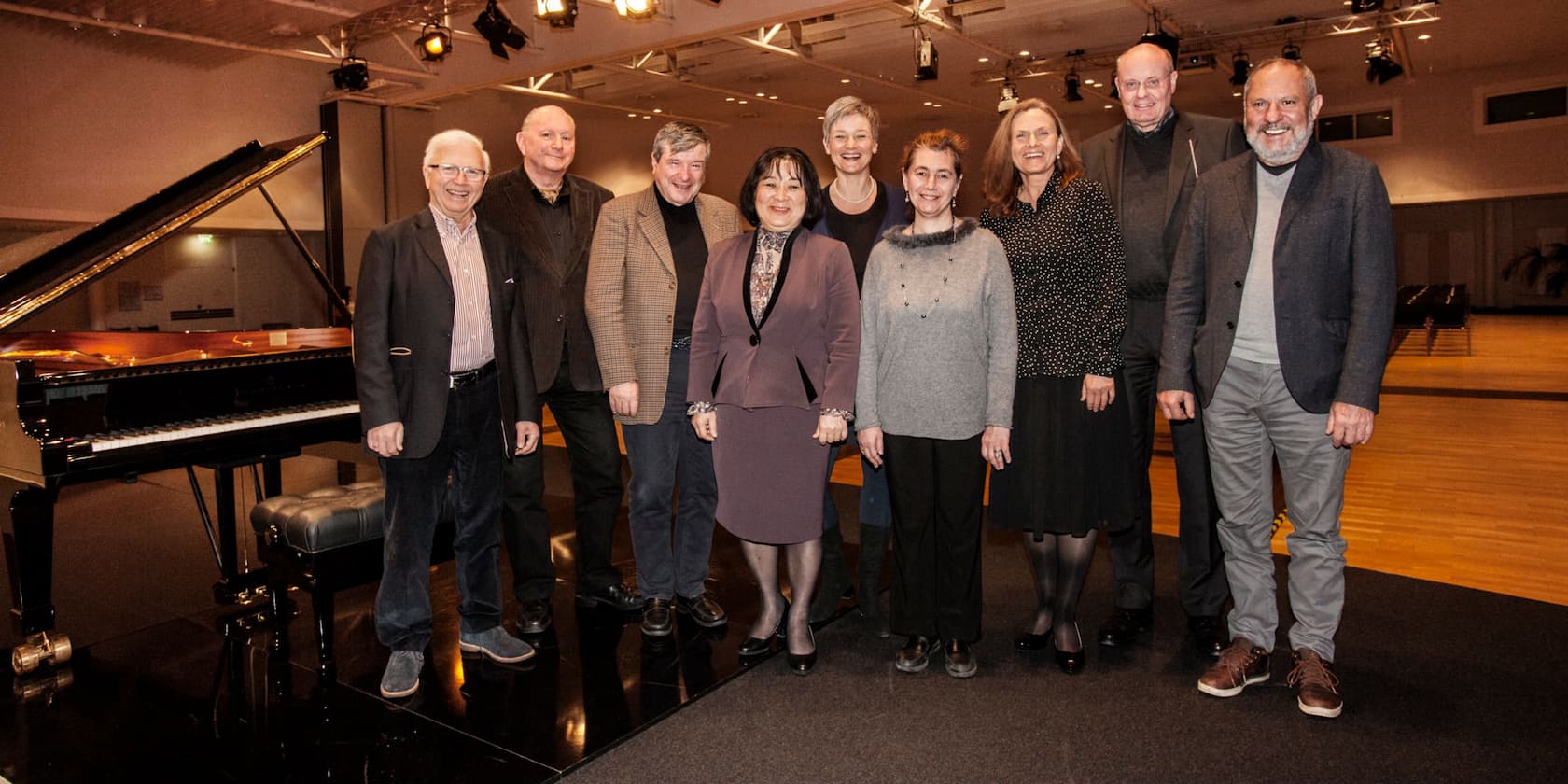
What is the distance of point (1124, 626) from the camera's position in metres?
3.20

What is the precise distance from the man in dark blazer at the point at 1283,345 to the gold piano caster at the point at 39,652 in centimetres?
351

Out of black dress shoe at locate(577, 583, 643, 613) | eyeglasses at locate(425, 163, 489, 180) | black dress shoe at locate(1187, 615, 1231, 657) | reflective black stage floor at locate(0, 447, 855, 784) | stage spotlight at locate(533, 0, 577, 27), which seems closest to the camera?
reflective black stage floor at locate(0, 447, 855, 784)

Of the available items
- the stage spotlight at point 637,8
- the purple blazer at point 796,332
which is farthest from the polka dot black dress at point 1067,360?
the stage spotlight at point 637,8

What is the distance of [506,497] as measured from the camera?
334cm

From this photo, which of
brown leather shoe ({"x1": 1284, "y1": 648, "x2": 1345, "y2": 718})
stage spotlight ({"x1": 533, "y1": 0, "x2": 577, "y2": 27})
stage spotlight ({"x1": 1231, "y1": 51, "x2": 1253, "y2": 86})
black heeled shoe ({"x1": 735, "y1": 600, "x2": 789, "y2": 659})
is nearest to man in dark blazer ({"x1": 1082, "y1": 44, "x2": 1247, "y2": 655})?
brown leather shoe ({"x1": 1284, "y1": 648, "x2": 1345, "y2": 718})

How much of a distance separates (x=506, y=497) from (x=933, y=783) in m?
1.73

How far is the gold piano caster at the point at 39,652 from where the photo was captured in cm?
304

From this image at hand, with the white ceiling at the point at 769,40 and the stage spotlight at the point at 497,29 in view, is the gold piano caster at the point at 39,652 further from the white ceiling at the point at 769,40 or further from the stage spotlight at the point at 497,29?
the white ceiling at the point at 769,40

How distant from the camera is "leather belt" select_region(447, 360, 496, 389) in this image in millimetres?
2879

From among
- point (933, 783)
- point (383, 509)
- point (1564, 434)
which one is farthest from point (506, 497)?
point (1564, 434)

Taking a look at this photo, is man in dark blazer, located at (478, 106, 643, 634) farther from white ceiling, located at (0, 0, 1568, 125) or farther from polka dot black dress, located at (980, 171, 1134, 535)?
white ceiling, located at (0, 0, 1568, 125)

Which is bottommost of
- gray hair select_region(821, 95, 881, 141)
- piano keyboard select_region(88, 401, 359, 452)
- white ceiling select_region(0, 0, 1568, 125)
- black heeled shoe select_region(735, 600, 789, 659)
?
black heeled shoe select_region(735, 600, 789, 659)

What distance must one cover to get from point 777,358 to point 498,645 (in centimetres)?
127

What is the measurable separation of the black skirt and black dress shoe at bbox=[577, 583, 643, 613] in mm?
1451
